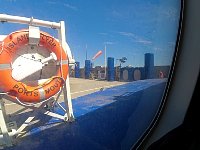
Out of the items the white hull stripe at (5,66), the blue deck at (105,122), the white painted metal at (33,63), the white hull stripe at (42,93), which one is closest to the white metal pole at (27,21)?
the white painted metal at (33,63)

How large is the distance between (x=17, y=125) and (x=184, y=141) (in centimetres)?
133

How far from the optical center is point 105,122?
7.66 feet

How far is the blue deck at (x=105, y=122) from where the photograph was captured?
204cm

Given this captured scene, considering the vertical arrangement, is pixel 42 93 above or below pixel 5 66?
below

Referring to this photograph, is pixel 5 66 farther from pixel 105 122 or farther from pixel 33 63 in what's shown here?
pixel 105 122

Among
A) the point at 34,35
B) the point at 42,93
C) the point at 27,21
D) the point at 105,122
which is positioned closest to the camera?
the point at 27,21

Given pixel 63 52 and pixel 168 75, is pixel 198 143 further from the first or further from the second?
pixel 63 52

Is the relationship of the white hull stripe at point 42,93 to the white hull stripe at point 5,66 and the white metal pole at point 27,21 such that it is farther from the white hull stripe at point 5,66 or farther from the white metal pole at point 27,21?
the white metal pole at point 27,21

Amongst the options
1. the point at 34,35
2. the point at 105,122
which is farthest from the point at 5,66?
the point at 105,122

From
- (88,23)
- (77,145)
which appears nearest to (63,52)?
(88,23)

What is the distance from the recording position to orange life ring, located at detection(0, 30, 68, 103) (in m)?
1.77

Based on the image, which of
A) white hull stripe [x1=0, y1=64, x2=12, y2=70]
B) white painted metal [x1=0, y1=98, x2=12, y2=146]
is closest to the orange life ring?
white hull stripe [x1=0, y1=64, x2=12, y2=70]

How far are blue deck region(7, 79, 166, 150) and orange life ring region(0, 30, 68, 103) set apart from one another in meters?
0.15

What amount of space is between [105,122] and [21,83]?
2.49ft
